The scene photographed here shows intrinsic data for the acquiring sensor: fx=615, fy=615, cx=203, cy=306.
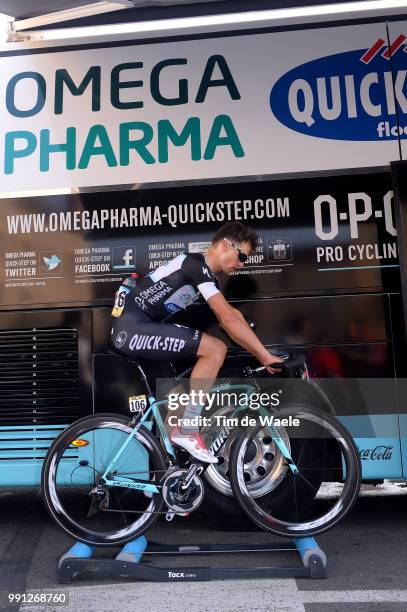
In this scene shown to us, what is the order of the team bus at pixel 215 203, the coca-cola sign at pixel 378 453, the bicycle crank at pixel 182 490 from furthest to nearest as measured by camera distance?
the team bus at pixel 215 203 < the coca-cola sign at pixel 378 453 < the bicycle crank at pixel 182 490

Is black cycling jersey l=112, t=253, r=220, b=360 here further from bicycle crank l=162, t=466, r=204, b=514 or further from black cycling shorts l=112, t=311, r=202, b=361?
bicycle crank l=162, t=466, r=204, b=514

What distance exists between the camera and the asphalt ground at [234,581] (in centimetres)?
306

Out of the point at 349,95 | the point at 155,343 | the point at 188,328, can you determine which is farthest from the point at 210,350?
the point at 349,95

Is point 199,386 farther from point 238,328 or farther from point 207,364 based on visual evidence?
point 238,328

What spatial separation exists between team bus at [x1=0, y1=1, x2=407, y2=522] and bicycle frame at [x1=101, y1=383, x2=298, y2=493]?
0.59 m

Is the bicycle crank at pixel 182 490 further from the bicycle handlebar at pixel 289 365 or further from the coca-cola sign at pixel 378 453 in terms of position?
the coca-cola sign at pixel 378 453

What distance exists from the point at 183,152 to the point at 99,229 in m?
0.80

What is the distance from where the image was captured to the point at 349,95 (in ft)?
14.2

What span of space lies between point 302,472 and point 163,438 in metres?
0.98

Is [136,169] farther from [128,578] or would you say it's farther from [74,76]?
[128,578]

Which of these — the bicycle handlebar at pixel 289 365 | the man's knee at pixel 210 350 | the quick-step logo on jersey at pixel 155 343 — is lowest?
the bicycle handlebar at pixel 289 365

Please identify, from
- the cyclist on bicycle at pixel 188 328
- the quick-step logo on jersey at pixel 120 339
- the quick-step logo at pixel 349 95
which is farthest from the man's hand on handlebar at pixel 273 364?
the quick-step logo at pixel 349 95

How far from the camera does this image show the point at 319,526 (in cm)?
351

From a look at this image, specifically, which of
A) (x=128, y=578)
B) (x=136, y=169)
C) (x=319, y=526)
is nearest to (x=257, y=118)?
(x=136, y=169)
